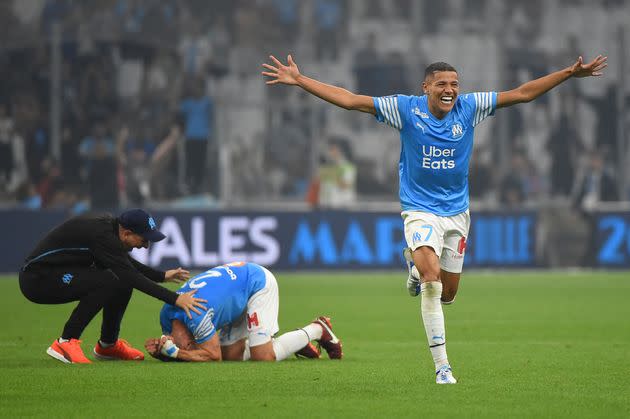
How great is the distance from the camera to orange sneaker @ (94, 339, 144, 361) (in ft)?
32.3

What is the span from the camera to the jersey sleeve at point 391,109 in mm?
8875

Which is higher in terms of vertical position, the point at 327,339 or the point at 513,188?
the point at 513,188

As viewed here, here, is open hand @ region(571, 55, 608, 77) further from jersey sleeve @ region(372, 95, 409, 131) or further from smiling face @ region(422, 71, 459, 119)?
jersey sleeve @ region(372, 95, 409, 131)

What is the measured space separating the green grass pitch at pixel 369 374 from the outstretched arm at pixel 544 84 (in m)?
1.96

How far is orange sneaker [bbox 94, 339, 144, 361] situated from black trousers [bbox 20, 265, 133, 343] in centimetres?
8

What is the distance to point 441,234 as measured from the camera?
884cm

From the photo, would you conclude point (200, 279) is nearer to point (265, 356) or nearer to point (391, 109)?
point (265, 356)

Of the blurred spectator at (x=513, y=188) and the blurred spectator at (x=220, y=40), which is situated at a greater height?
the blurred spectator at (x=220, y=40)

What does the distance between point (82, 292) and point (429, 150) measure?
2923mm

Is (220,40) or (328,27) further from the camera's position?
(328,27)

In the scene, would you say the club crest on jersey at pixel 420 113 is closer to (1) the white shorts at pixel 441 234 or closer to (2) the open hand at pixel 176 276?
(1) the white shorts at pixel 441 234

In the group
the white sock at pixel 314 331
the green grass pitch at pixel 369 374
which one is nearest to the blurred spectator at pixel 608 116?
the green grass pitch at pixel 369 374

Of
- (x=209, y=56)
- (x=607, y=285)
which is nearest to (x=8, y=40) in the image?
(x=209, y=56)

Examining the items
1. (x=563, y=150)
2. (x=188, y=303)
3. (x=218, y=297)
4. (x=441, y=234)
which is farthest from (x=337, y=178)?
(x=441, y=234)
